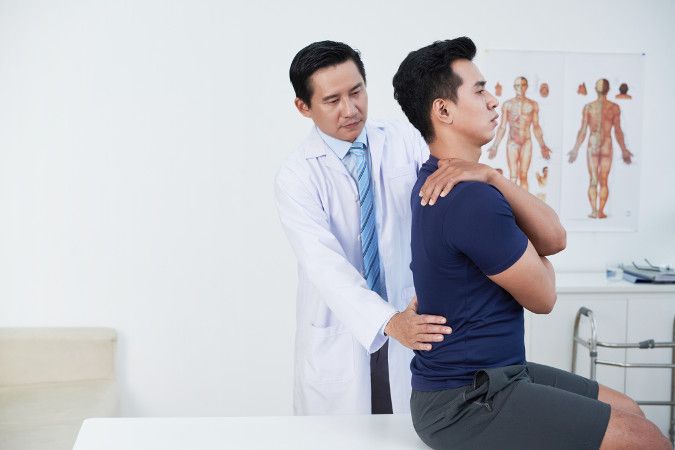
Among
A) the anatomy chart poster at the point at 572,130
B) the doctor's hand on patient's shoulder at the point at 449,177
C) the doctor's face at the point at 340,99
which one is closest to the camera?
the doctor's hand on patient's shoulder at the point at 449,177

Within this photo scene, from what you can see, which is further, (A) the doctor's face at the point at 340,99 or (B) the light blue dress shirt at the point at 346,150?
(B) the light blue dress shirt at the point at 346,150

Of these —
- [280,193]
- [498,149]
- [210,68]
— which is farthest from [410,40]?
[280,193]

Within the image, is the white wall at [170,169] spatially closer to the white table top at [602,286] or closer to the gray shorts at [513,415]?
the white table top at [602,286]

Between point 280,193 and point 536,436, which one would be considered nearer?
point 536,436

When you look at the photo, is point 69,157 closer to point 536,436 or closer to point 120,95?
point 120,95

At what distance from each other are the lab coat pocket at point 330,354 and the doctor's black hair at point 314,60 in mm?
695

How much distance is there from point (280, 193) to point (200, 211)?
51.7 inches

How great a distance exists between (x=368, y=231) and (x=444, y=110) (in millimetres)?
692

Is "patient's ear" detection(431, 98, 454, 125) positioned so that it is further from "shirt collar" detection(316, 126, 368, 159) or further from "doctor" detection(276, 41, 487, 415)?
"shirt collar" detection(316, 126, 368, 159)

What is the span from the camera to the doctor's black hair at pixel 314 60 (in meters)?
2.47

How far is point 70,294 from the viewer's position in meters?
3.80

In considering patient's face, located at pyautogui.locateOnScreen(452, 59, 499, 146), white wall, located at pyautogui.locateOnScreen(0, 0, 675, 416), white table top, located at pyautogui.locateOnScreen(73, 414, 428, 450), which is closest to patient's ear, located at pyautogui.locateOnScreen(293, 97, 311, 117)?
patient's face, located at pyautogui.locateOnScreen(452, 59, 499, 146)

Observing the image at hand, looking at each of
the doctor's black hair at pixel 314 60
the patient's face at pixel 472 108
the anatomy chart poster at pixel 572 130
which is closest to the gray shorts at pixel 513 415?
the patient's face at pixel 472 108

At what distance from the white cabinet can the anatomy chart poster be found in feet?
1.55
